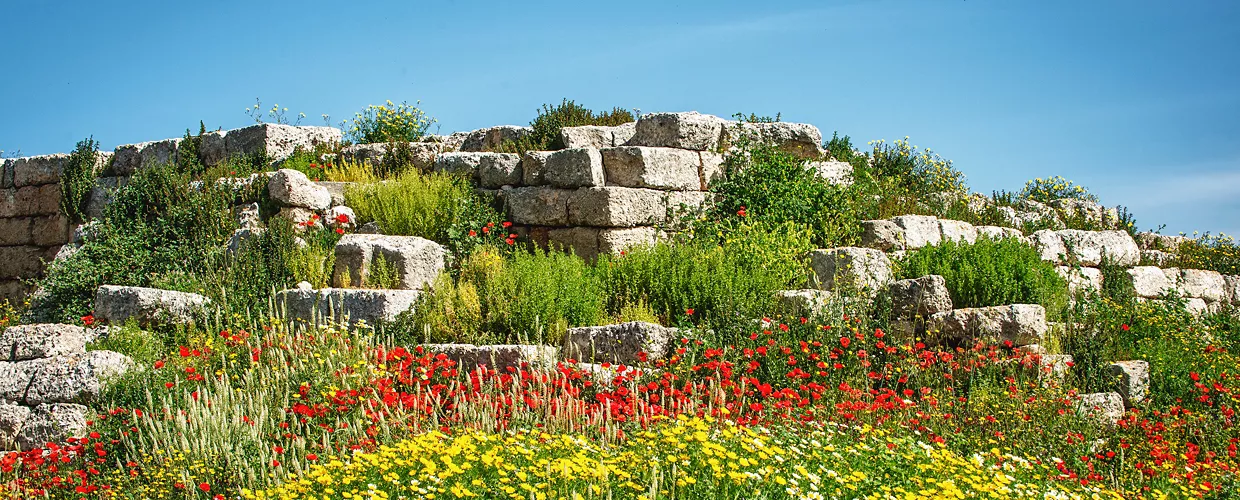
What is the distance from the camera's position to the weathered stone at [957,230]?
11133mm

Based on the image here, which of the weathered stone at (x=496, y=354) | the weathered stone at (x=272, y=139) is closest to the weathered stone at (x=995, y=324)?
the weathered stone at (x=496, y=354)

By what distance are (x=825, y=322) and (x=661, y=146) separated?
11.7 feet

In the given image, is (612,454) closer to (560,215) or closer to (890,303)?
(890,303)

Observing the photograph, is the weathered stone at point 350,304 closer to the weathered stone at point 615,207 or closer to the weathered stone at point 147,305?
the weathered stone at point 147,305

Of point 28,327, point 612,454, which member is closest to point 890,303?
point 612,454

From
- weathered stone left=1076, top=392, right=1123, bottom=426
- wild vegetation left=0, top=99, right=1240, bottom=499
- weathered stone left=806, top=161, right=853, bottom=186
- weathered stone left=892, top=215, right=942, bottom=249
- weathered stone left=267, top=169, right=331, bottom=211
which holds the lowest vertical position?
weathered stone left=1076, top=392, right=1123, bottom=426

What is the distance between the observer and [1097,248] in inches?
471

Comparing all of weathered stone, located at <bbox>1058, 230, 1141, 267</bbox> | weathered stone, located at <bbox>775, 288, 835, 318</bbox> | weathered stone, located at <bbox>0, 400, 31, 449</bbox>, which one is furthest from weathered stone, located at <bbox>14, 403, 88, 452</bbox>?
weathered stone, located at <bbox>1058, 230, 1141, 267</bbox>

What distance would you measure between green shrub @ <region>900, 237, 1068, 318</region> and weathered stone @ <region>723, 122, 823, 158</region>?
2.19 meters

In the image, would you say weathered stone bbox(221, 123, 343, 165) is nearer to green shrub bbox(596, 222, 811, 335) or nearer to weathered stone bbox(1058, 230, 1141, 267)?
green shrub bbox(596, 222, 811, 335)

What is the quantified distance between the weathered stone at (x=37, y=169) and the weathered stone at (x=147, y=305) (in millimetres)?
5839

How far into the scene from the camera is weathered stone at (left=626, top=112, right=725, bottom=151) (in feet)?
36.3

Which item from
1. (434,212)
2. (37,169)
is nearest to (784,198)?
(434,212)

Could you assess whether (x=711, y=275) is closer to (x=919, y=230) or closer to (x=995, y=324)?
(x=995, y=324)
